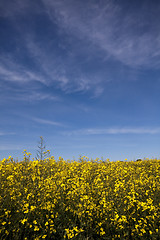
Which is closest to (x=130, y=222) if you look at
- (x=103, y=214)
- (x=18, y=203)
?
(x=103, y=214)

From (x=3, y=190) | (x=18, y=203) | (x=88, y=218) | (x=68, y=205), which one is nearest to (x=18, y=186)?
(x=3, y=190)

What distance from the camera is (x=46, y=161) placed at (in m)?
9.95

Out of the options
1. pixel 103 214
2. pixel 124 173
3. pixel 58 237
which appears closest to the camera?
pixel 58 237

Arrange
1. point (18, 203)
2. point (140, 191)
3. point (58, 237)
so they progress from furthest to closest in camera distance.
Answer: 1. point (140, 191)
2. point (18, 203)
3. point (58, 237)

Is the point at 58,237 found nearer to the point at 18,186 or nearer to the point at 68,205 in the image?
the point at 68,205

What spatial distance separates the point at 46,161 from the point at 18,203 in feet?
13.8

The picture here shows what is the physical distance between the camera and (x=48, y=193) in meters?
6.30

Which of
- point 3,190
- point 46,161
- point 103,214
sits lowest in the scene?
A: point 103,214

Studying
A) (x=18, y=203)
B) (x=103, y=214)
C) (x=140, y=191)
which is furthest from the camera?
(x=140, y=191)

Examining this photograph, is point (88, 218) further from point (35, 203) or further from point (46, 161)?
point (46, 161)

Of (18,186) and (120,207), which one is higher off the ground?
(18,186)

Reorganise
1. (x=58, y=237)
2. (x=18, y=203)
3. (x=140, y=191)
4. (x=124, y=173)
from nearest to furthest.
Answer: (x=58, y=237)
(x=18, y=203)
(x=140, y=191)
(x=124, y=173)

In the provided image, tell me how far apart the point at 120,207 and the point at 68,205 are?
72.1 inches

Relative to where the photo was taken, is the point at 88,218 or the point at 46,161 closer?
the point at 88,218
